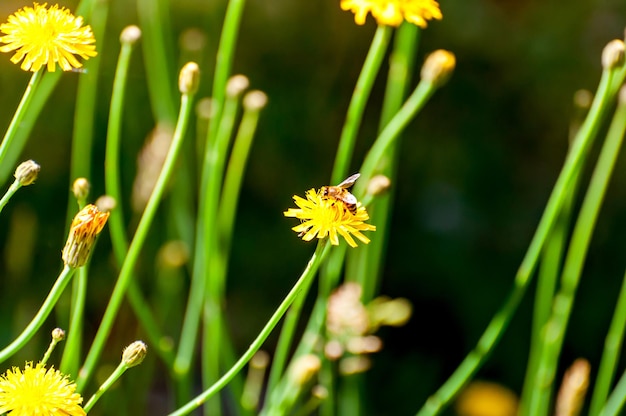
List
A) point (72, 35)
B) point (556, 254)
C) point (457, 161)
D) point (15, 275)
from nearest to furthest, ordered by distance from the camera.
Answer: point (72, 35)
point (556, 254)
point (15, 275)
point (457, 161)

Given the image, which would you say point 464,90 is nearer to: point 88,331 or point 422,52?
point 422,52

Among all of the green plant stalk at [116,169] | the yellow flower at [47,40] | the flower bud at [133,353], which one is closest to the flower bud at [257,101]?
the green plant stalk at [116,169]

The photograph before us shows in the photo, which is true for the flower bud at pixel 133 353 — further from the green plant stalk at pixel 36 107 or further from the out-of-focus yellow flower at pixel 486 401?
the out-of-focus yellow flower at pixel 486 401

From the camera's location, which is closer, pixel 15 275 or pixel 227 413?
pixel 15 275

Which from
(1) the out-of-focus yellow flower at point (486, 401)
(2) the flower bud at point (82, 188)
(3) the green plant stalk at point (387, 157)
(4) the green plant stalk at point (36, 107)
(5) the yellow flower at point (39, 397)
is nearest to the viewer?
(5) the yellow flower at point (39, 397)

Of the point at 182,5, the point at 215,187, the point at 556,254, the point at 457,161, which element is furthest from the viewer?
the point at 457,161

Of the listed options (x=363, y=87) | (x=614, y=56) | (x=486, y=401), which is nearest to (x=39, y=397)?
(x=363, y=87)

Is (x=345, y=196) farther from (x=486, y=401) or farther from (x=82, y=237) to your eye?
(x=486, y=401)

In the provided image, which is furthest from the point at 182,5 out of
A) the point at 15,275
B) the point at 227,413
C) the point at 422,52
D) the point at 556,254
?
the point at 556,254
